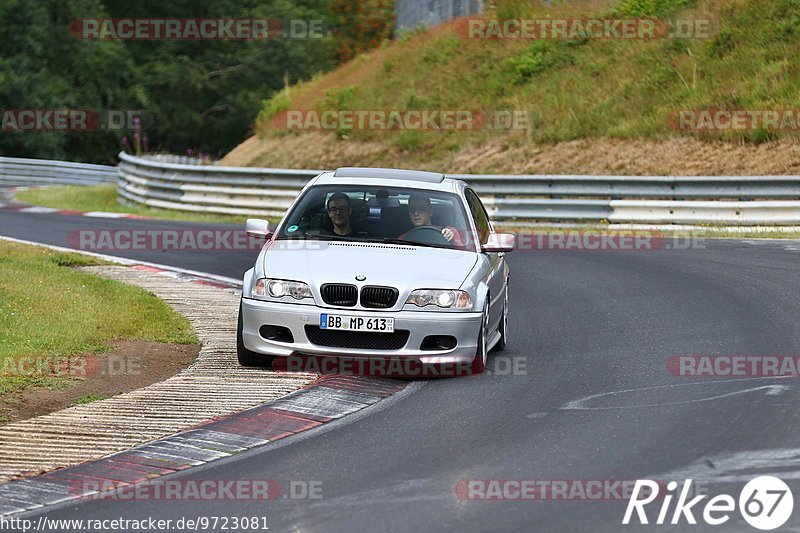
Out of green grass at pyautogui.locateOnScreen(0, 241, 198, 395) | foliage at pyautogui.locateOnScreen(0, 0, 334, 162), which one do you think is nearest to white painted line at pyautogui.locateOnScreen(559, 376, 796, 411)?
green grass at pyautogui.locateOnScreen(0, 241, 198, 395)

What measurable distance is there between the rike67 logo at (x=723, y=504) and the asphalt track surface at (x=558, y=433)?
0.18 feet

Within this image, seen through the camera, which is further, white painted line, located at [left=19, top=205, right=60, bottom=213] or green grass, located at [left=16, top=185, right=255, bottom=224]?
white painted line, located at [left=19, top=205, right=60, bottom=213]

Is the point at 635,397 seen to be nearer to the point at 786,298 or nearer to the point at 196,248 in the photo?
the point at 786,298

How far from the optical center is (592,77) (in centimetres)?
3209

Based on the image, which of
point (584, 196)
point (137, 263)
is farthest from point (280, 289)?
point (584, 196)

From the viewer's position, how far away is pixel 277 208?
26.5 meters

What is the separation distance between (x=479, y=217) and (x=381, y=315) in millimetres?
2193

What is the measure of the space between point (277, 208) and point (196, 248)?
680 cm

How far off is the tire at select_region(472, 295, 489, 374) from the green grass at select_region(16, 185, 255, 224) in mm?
16321

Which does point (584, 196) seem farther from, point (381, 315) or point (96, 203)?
point (381, 315)

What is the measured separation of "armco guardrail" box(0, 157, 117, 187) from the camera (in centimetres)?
4397

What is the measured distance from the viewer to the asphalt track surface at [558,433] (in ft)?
20.9

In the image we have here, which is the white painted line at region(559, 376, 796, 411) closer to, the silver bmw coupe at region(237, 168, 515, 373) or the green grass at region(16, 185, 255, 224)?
the silver bmw coupe at region(237, 168, 515, 373)

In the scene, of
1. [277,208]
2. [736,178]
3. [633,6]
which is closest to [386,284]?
[736,178]
